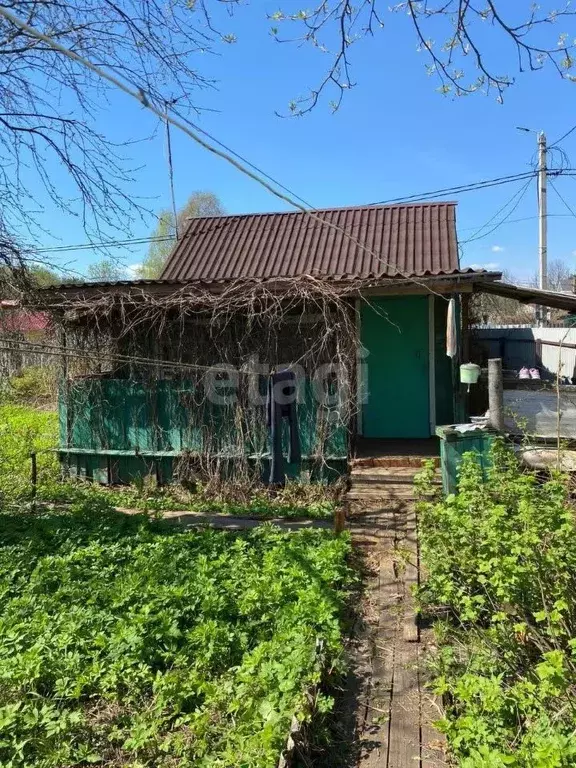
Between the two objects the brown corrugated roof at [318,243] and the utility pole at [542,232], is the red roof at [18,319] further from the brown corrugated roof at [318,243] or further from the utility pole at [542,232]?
the utility pole at [542,232]

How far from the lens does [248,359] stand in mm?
7418

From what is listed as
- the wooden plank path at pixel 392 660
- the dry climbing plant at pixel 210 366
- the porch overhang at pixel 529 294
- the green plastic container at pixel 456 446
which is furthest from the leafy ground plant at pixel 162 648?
the porch overhang at pixel 529 294

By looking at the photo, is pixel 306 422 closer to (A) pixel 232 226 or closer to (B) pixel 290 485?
(B) pixel 290 485

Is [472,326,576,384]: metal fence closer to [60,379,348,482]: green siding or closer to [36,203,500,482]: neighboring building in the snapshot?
[36,203,500,482]: neighboring building

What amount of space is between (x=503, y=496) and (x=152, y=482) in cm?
537

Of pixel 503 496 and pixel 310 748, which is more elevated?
pixel 503 496

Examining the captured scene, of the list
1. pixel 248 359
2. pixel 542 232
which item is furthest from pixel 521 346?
pixel 248 359

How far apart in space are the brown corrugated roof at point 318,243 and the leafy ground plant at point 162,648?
18.2 ft

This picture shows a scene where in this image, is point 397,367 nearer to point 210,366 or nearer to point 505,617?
point 210,366

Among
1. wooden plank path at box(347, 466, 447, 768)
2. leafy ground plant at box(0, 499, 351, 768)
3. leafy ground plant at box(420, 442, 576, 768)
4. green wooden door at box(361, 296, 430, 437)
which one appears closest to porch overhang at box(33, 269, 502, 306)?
green wooden door at box(361, 296, 430, 437)

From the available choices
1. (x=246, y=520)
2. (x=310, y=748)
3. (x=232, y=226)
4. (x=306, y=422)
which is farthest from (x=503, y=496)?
(x=232, y=226)

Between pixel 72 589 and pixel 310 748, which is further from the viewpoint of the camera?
pixel 72 589

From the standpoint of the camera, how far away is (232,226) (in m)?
11.4

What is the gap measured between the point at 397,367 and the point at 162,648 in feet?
19.0
